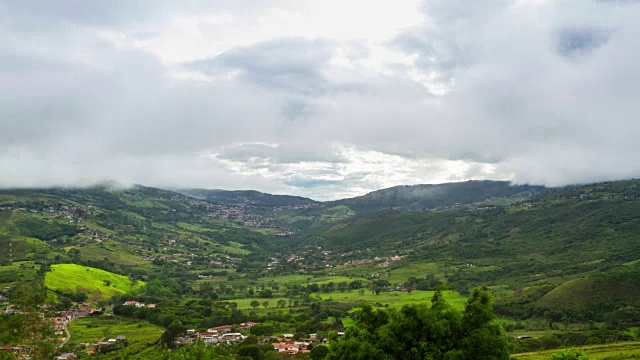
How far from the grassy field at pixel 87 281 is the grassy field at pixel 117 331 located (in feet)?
99.2

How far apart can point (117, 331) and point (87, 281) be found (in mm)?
58310

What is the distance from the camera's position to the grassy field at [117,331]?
75.3 meters

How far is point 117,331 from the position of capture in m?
88.8

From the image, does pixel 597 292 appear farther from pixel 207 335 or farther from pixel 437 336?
pixel 437 336

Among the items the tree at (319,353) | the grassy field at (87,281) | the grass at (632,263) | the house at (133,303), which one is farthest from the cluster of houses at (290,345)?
the grass at (632,263)

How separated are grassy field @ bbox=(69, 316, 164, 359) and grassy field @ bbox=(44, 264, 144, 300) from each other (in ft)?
99.2

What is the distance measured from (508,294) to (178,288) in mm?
116718

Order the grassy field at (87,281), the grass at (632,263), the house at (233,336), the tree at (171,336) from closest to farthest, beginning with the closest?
the tree at (171,336)
the house at (233,336)
the grassy field at (87,281)
the grass at (632,263)

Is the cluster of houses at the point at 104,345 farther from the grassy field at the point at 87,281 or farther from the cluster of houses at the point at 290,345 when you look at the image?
the grassy field at the point at 87,281

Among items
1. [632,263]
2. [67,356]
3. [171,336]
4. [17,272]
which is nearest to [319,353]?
[171,336]

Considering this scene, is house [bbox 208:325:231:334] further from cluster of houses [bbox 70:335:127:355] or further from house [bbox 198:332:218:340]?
cluster of houses [bbox 70:335:127:355]

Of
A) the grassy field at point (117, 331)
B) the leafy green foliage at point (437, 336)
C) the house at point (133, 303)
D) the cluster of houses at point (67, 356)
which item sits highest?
the leafy green foliage at point (437, 336)

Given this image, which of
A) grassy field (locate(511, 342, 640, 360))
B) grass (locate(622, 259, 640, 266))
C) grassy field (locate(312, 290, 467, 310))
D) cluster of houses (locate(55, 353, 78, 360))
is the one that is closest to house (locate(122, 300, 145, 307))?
cluster of houses (locate(55, 353, 78, 360))

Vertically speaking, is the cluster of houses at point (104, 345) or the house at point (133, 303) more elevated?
the cluster of houses at point (104, 345)
